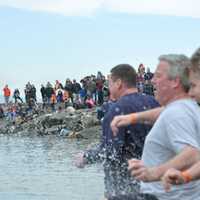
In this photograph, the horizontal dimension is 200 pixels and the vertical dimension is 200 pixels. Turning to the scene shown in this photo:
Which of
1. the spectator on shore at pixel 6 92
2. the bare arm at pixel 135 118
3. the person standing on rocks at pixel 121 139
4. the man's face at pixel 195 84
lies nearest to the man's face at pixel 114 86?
the person standing on rocks at pixel 121 139

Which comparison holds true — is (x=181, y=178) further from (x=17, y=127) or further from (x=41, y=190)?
(x=17, y=127)

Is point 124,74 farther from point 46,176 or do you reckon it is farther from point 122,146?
point 46,176

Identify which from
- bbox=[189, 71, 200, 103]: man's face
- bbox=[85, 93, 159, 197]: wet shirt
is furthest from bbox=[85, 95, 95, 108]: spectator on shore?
bbox=[189, 71, 200, 103]: man's face

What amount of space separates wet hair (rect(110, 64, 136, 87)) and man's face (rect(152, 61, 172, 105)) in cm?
139

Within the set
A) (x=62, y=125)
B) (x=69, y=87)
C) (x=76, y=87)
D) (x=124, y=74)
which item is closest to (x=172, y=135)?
(x=124, y=74)

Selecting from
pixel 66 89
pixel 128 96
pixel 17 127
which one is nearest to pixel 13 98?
pixel 17 127

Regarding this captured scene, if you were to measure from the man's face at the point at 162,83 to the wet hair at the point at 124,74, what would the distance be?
1395mm

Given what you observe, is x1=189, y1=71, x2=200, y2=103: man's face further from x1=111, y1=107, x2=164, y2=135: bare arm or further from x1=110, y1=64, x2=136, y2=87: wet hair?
x1=110, y1=64, x2=136, y2=87: wet hair

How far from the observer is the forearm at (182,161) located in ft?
13.6

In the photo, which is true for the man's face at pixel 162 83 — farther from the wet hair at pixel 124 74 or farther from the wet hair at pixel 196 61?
the wet hair at pixel 124 74

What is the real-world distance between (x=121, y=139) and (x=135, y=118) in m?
0.84

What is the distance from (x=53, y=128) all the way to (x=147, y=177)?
3253 centimetres

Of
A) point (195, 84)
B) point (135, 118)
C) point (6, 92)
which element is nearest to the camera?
point (195, 84)

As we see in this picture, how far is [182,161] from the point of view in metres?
4.16
